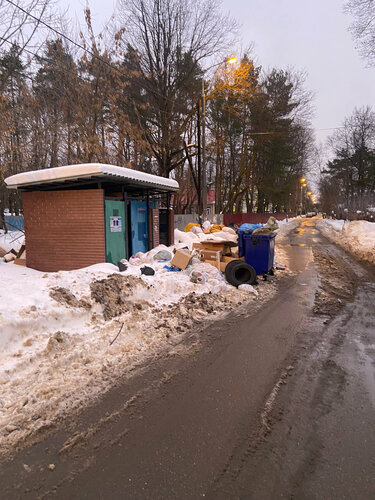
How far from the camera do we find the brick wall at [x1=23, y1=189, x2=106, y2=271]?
880 centimetres

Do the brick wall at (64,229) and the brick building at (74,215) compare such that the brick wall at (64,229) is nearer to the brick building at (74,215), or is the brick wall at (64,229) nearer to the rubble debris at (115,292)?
the brick building at (74,215)

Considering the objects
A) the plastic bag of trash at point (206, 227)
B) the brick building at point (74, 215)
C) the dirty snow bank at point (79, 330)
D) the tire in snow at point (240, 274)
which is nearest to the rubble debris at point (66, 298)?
the dirty snow bank at point (79, 330)

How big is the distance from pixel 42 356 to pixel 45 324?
2.53ft

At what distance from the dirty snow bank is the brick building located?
8.25 feet

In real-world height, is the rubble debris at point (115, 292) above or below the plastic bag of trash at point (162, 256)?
below

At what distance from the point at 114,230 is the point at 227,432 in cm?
752

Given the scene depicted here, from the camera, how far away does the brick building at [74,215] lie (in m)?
8.58

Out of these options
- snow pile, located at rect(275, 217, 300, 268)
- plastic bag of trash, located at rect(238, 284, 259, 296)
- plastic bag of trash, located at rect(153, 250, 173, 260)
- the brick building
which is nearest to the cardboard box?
plastic bag of trash, located at rect(153, 250, 173, 260)

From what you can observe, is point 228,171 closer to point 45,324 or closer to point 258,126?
point 258,126

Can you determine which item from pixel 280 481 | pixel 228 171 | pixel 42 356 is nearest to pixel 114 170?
pixel 42 356

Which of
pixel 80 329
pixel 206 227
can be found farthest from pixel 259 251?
pixel 206 227

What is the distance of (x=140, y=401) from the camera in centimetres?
305

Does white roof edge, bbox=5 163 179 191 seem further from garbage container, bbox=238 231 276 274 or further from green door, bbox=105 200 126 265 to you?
garbage container, bbox=238 231 276 274

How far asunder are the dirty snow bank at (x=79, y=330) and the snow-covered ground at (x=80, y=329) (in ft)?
0.03
